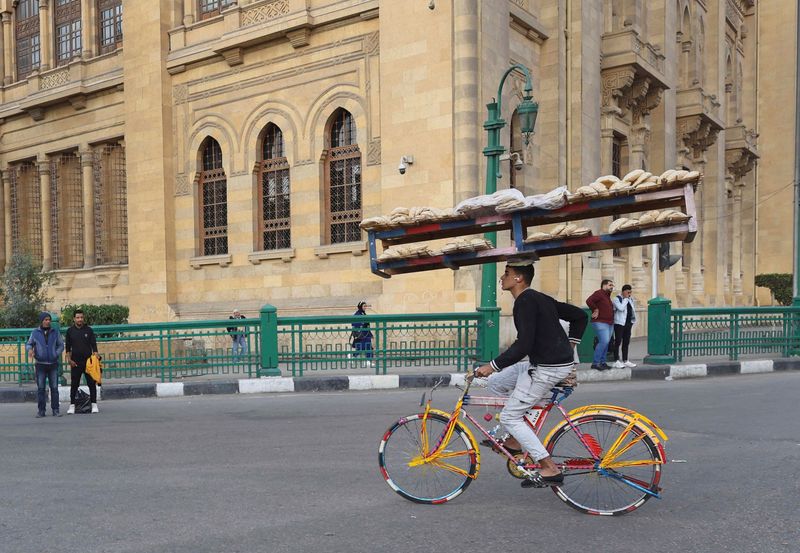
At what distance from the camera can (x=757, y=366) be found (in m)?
13.1

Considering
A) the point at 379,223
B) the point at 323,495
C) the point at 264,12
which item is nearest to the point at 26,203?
Result: the point at 264,12

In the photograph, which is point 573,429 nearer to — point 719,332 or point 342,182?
point 719,332

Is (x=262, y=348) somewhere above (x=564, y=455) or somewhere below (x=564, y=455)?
below

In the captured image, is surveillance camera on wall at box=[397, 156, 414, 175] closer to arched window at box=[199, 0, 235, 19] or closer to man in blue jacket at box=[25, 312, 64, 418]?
man in blue jacket at box=[25, 312, 64, 418]

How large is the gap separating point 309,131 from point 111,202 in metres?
10.0

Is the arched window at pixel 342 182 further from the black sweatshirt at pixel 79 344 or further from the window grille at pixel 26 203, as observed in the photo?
the window grille at pixel 26 203

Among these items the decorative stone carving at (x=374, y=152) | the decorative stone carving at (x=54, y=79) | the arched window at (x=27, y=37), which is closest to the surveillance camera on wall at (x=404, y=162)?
the decorative stone carving at (x=374, y=152)

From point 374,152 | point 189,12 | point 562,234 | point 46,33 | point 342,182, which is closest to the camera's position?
point 562,234

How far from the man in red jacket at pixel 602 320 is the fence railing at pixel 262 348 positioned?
6.80 feet

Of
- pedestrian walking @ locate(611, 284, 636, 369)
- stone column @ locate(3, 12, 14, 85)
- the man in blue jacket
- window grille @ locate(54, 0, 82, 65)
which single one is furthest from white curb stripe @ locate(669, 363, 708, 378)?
stone column @ locate(3, 12, 14, 85)

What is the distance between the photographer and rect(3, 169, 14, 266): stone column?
89.3ft

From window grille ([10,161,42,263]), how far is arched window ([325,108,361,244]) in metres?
15.5

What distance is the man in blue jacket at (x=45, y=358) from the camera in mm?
9469

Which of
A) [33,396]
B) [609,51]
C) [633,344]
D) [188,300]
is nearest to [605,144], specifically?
[609,51]
